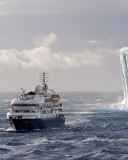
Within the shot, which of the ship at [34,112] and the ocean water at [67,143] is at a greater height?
the ship at [34,112]

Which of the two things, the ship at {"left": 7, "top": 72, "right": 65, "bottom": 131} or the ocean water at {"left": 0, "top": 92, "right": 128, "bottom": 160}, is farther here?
the ship at {"left": 7, "top": 72, "right": 65, "bottom": 131}

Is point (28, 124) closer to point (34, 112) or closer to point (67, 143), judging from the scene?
point (34, 112)

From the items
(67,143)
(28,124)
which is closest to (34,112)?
(28,124)

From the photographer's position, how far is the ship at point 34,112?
371 feet

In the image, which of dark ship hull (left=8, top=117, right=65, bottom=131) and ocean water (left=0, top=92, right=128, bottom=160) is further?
dark ship hull (left=8, top=117, right=65, bottom=131)

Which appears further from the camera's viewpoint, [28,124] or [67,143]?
[28,124]

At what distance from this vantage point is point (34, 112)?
11475cm

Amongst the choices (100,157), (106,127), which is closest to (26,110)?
(106,127)

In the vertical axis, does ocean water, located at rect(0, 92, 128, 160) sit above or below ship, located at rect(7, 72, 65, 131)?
below

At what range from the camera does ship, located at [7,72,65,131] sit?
113 m

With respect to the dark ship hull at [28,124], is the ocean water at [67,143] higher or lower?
lower

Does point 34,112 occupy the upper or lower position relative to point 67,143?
upper

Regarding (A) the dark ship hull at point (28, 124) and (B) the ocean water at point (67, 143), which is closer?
(B) the ocean water at point (67, 143)

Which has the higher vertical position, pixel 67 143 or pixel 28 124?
pixel 28 124
